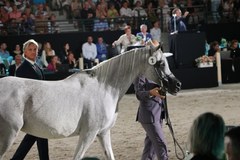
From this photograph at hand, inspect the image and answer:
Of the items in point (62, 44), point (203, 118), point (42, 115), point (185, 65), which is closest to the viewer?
point (203, 118)

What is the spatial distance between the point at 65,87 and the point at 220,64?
44.3 feet

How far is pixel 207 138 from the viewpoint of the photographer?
3920 mm

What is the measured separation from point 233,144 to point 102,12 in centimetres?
1981

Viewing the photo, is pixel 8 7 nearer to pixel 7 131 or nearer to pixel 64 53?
pixel 64 53

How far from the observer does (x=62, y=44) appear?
21766 mm

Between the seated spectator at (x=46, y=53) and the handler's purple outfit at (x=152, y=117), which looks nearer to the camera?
the handler's purple outfit at (x=152, y=117)

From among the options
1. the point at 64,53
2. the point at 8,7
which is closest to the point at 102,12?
the point at 64,53

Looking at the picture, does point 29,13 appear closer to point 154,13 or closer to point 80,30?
point 80,30

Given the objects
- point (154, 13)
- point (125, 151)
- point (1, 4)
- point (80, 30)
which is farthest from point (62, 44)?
point (125, 151)

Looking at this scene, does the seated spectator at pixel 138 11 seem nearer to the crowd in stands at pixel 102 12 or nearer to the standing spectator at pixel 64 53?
the crowd in stands at pixel 102 12

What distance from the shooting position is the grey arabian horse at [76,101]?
7184mm

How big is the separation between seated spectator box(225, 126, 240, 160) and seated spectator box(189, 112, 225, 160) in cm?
4

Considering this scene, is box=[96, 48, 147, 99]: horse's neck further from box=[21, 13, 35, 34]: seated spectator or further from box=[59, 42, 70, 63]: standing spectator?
box=[21, 13, 35, 34]: seated spectator

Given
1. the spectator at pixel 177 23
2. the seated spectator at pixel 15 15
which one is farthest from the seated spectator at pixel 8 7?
the spectator at pixel 177 23
